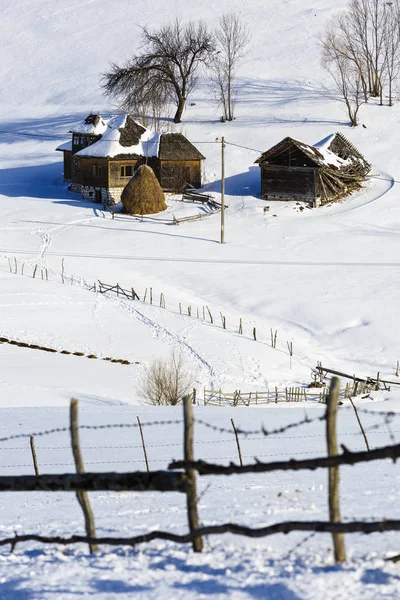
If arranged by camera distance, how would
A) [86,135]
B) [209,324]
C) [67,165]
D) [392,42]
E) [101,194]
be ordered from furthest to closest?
[392,42]
[67,165]
[86,135]
[101,194]
[209,324]

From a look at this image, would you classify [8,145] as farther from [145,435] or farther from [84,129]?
[145,435]

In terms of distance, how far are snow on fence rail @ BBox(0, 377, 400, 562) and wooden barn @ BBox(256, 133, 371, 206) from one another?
43739 millimetres

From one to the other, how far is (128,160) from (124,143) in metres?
1.16

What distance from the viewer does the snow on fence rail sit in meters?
6.84

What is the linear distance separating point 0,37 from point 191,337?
76071mm

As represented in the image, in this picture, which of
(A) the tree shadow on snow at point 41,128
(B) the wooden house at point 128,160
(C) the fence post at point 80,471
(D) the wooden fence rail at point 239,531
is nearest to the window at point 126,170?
(B) the wooden house at point 128,160

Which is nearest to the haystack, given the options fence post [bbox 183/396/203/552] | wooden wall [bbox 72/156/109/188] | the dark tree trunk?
wooden wall [bbox 72/156/109/188]

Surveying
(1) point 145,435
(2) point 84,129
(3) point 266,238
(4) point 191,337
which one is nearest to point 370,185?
(3) point 266,238

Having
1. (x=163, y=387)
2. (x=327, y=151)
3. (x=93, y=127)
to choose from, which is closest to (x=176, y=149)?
(x=93, y=127)

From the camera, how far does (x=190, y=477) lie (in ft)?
24.3

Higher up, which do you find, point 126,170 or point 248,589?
point 126,170

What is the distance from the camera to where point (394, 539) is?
774 cm

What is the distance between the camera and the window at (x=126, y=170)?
5509 cm

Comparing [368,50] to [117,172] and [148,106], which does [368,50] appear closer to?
[148,106]
